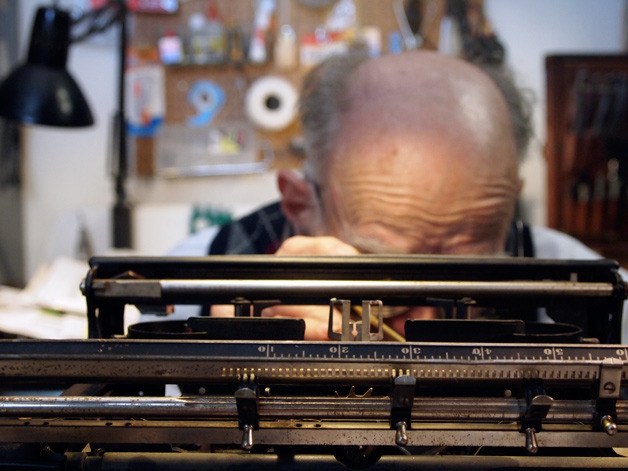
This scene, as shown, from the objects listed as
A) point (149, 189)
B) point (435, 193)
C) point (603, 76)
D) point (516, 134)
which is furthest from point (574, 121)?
point (435, 193)

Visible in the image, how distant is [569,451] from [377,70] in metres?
0.68

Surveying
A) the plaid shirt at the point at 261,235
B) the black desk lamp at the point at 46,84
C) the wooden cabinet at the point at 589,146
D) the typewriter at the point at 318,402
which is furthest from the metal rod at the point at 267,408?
the wooden cabinet at the point at 589,146

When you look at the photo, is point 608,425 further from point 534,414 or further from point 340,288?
point 340,288

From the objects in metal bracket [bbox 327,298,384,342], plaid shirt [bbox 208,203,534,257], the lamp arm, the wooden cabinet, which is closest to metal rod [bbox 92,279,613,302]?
metal bracket [bbox 327,298,384,342]

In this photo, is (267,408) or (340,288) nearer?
(267,408)

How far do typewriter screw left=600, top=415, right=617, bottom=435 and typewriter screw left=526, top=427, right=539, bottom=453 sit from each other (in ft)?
0.21

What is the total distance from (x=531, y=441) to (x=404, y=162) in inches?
19.1

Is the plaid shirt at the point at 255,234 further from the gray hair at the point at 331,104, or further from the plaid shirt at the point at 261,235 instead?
the gray hair at the point at 331,104

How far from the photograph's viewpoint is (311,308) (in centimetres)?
96

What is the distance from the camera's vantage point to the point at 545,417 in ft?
2.21

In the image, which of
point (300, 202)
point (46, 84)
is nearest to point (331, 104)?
point (300, 202)

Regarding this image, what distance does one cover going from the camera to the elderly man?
1.02 meters

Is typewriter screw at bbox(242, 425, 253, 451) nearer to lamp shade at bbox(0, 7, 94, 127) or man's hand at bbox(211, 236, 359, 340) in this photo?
man's hand at bbox(211, 236, 359, 340)

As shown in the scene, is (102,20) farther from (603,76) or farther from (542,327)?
(542,327)
